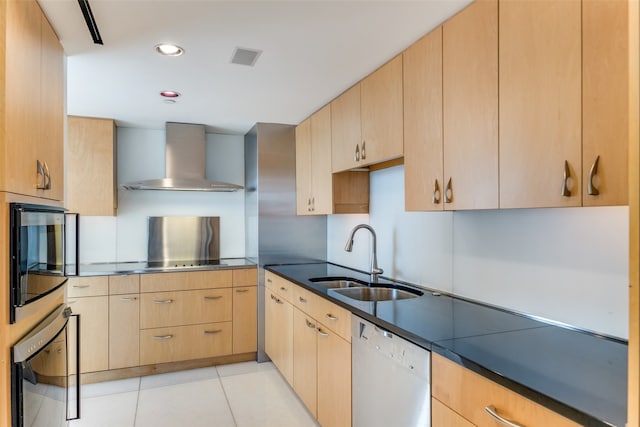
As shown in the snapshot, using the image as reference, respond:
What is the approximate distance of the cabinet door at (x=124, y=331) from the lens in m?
3.28

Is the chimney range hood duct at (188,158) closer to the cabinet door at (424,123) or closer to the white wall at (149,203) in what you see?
the white wall at (149,203)

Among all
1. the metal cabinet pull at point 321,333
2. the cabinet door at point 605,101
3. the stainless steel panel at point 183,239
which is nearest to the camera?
the cabinet door at point 605,101

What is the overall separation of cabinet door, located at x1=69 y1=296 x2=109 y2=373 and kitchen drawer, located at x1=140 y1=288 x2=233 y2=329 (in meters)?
0.29

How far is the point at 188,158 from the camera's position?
3836 mm

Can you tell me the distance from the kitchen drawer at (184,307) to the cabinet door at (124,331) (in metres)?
0.06

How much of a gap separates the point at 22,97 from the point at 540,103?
1885mm

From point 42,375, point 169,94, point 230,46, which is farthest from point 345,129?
point 42,375

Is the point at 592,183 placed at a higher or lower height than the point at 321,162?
lower

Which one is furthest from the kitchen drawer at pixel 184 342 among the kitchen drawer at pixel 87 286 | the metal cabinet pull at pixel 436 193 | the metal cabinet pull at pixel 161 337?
the metal cabinet pull at pixel 436 193

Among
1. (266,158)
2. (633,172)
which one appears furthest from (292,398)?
(633,172)

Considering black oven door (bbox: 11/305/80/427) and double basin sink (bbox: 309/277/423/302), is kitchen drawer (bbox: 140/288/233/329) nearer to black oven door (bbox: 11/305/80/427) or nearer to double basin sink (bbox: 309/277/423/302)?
double basin sink (bbox: 309/277/423/302)

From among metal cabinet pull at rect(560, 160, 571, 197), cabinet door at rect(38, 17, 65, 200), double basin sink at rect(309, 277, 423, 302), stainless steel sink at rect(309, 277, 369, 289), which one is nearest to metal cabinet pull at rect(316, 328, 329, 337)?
double basin sink at rect(309, 277, 423, 302)

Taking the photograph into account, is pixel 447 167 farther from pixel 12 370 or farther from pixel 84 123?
pixel 84 123

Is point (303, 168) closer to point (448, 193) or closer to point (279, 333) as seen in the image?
point (279, 333)
